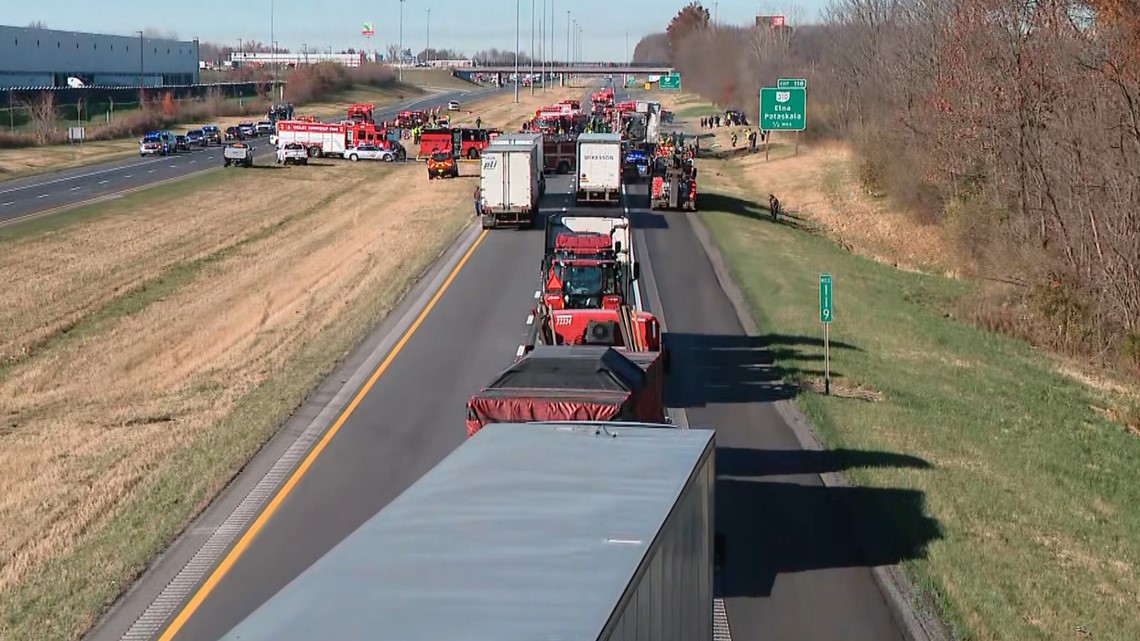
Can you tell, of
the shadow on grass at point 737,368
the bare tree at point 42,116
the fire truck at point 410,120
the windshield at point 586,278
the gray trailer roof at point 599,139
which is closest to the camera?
the shadow on grass at point 737,368

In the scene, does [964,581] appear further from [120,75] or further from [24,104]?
[120,75]

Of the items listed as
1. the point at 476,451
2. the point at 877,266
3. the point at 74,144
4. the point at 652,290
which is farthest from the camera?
the point at 74,144

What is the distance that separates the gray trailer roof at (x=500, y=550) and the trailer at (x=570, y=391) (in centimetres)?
460

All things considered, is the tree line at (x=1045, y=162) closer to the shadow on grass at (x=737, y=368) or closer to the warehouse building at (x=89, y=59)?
the shadow on grass at (x=737, y=368)

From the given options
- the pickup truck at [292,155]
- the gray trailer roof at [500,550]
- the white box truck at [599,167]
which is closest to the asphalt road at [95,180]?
the pickup truck at [292,155]

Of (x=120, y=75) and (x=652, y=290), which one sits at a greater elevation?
(x=120, y=75)

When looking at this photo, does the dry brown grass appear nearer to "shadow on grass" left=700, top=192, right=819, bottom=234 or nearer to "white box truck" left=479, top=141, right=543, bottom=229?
"white box truck" left=479, top=141, right=543, bottom=229

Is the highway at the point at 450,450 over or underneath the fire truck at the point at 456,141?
underneath

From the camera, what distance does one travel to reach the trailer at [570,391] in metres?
14.8

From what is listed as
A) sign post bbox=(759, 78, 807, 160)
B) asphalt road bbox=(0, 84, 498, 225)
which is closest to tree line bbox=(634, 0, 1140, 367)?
sign post bbox=(759, 78, 807, 160)

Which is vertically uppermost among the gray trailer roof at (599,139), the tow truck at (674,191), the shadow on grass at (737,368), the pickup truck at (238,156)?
the gray trailer roof at (599,139)

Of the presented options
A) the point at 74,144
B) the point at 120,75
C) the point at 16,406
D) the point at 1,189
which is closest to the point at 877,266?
the point at 16,406

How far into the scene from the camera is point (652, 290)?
1420 inches

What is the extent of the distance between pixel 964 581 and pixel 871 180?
54.4 m
